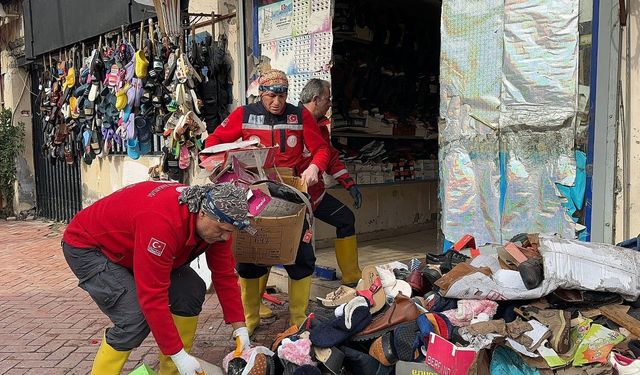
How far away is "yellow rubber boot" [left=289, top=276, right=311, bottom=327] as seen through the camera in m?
4.09

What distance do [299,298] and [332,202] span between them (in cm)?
105

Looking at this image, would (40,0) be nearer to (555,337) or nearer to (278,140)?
(278,140)

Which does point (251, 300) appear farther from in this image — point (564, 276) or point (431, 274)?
point (564, 276)

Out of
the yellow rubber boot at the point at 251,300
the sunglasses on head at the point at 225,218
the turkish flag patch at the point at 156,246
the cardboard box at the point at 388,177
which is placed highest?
the sunglasses on head at the point at 225,218

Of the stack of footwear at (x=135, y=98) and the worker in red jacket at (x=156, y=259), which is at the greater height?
the stack of footwear at (x=135, y=98)

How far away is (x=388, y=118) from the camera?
7.68 metres

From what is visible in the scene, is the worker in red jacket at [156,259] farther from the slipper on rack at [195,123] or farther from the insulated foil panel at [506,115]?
the slipper on rack at [195,123]

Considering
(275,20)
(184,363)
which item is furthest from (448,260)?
(275,20)

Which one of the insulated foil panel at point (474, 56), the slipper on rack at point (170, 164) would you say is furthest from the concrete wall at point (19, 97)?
the insulated foil panel at point (474, 56)

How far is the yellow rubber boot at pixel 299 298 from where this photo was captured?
409 centimetres

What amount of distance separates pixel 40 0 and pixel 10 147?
288 cm

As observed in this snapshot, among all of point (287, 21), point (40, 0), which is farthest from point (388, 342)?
point (40, 0)

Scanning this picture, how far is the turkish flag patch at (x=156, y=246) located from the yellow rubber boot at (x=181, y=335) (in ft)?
2.23

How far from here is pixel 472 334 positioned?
2771 mm
